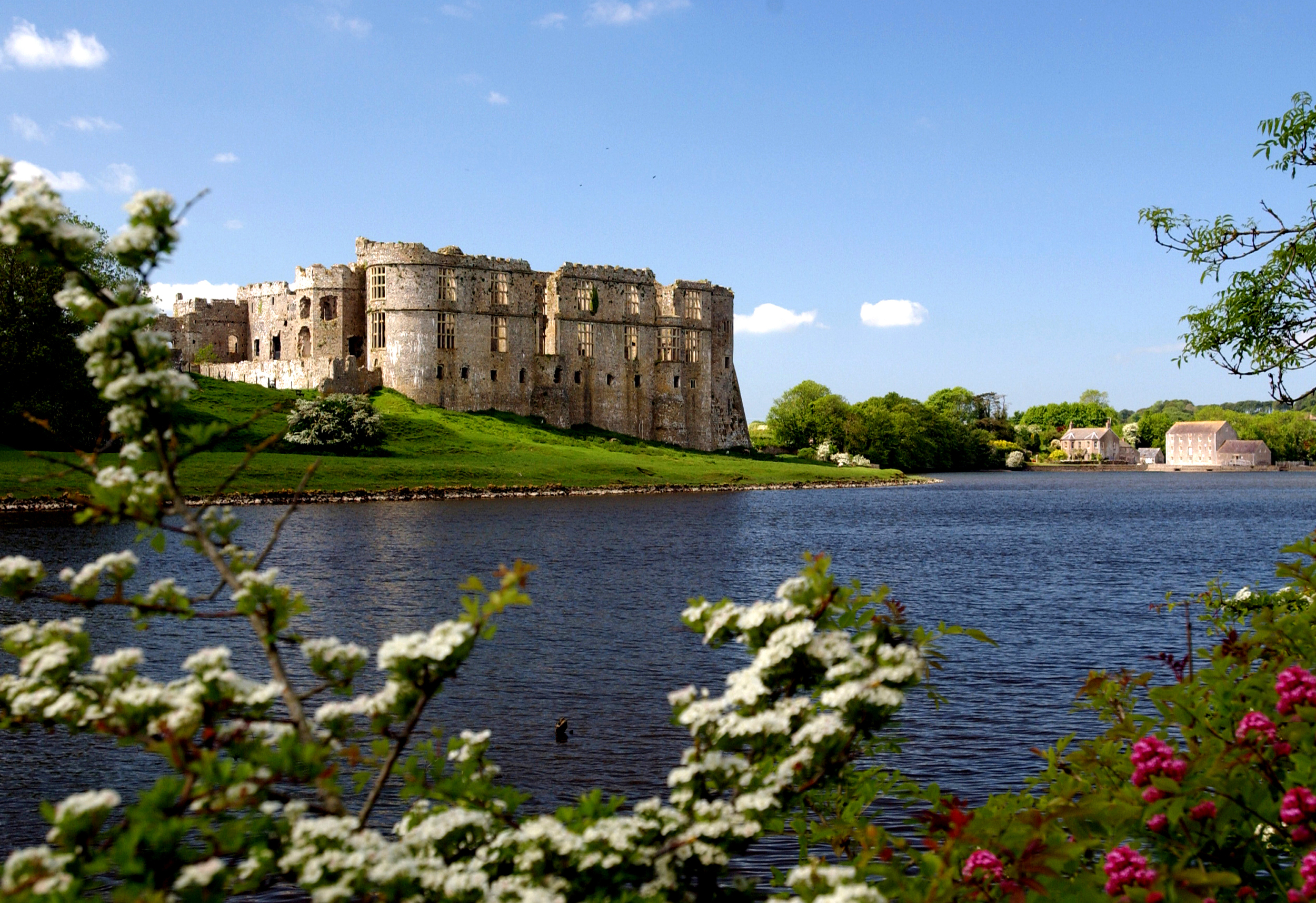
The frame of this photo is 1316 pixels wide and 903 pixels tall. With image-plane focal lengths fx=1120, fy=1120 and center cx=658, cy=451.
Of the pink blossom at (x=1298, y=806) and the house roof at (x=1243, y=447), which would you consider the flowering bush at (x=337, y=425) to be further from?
the house roof at (x=1243, y=447)

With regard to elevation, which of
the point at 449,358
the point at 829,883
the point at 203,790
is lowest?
the point at 829,883

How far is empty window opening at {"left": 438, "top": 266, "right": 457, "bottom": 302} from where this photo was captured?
96.2 metres

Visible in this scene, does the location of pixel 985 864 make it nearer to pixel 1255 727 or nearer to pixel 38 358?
pixel 1255 727

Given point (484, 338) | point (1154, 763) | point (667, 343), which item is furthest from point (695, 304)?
point (1154, 763)

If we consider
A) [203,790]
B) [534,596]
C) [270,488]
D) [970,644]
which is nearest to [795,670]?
[203,790]

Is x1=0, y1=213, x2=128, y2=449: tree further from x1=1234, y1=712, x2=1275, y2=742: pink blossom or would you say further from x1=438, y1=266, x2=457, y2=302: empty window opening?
x1=1234, y1=712, x2=1275, y2=742: pink blossom

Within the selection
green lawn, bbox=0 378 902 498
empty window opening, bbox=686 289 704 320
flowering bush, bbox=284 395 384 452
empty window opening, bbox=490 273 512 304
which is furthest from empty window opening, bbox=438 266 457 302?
empty window opening, bbox=686 289 704 320

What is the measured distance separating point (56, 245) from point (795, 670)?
3792mm

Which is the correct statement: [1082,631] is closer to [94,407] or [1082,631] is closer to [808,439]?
[94,407]

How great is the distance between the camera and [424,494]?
72250 mm

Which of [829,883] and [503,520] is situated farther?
[503,520]

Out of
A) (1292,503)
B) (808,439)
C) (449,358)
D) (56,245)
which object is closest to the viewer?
(56,245)

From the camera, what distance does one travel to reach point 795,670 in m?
5.29

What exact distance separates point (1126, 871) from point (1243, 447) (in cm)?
21493
